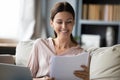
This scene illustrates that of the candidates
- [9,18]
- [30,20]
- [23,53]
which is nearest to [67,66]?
[23,53]

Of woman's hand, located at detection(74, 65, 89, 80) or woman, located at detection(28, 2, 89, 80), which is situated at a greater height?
woman, located at detection(28, 2, 89, 80)

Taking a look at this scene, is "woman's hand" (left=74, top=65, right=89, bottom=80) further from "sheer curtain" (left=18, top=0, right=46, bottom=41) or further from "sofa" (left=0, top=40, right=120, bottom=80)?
"sheer curtain" (left=18, top=0, right=46, bottom=41)

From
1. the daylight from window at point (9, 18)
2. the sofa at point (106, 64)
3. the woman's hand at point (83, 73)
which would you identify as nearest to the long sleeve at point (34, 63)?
the woman's hand at point (83, 73)

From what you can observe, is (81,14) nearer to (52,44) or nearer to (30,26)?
(30,26)

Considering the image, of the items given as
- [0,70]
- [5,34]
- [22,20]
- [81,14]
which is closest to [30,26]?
[22,20]

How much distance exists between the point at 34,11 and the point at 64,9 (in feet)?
6.26

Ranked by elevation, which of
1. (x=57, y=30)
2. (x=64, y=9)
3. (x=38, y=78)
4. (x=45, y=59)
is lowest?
(x=38, y=78)

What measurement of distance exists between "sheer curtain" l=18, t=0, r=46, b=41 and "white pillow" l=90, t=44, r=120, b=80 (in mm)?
1626

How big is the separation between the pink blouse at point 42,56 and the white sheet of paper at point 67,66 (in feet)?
0.63

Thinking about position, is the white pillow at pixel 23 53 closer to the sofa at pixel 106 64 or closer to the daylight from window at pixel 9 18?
the sofa at pixel 106 64

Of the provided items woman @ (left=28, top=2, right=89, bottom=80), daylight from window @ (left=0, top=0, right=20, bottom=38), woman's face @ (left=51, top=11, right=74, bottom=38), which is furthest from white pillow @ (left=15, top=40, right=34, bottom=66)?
daylight from window @ (left=0, top=0, right=20, bottom=38)

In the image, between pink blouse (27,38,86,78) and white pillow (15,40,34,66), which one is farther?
Answer: white pillow (15,40,34,66)

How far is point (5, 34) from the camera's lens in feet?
12.2

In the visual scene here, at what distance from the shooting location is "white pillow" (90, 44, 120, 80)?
6.57 feet
